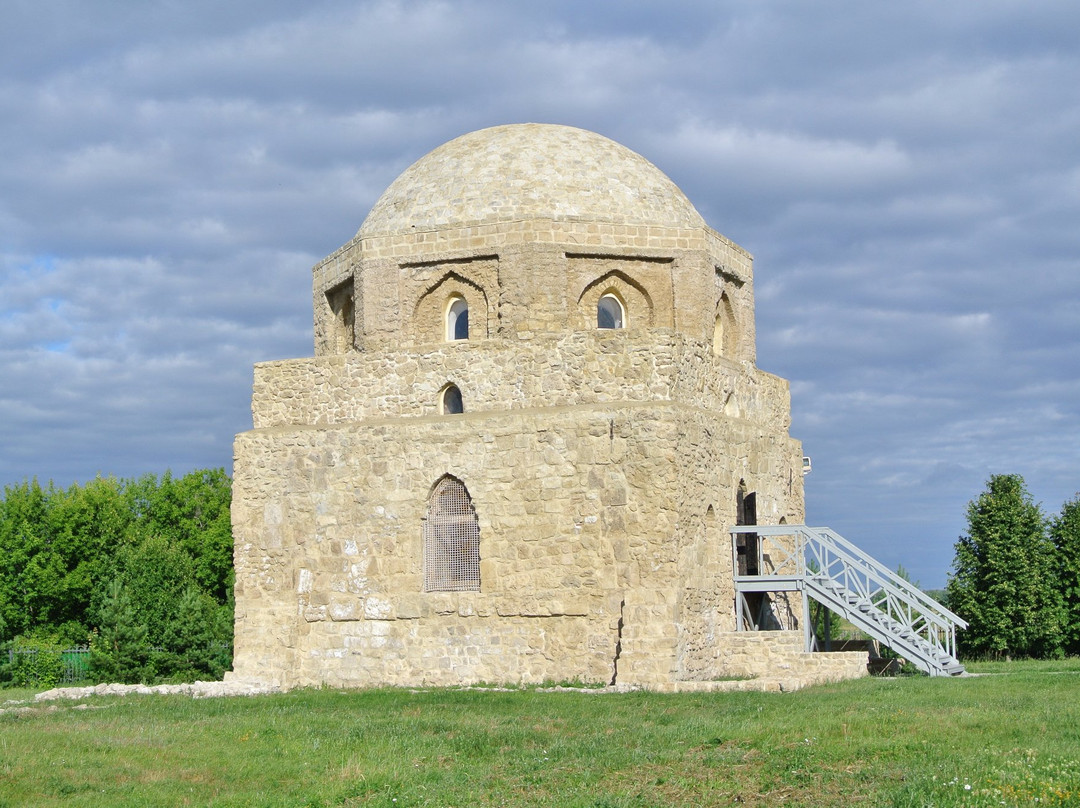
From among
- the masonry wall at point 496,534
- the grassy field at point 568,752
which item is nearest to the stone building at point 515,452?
the masonry wall at point 496,534

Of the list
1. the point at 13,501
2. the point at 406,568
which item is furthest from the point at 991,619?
the point at 13,501

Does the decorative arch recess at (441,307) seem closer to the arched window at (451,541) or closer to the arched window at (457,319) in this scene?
the arched window at (457,319)

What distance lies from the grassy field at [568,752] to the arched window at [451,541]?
340 cm

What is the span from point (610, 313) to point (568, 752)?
10.8 metres

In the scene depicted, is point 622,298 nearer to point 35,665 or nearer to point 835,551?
point 835,551

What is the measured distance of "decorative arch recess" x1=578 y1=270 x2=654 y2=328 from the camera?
2125 cm

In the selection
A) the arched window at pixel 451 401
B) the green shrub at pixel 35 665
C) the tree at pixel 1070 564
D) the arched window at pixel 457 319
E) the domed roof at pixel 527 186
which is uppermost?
the domed roof at pixel 527 186

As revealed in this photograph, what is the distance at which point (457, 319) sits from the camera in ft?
71.4

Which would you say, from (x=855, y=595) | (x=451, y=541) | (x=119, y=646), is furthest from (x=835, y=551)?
(x=119, y=646)

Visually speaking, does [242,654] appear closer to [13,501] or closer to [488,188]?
[488,188]

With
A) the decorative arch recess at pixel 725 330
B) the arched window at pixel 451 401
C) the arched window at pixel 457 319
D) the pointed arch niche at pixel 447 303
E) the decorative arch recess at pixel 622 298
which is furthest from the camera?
the decorative arch recess at pixel 725 330

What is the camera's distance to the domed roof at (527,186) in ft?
69.9

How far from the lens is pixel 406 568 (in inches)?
786

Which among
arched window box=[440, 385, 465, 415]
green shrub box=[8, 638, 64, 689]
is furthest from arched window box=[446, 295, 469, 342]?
green shrub box=[8, 638, 64, 689]
